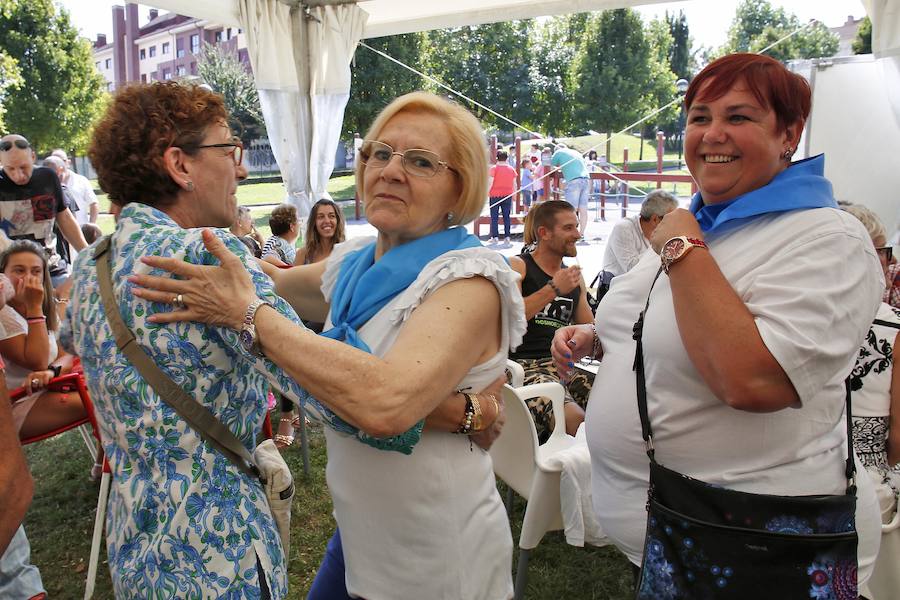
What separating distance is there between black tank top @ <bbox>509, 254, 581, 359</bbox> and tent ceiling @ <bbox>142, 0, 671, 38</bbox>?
3.95 metres

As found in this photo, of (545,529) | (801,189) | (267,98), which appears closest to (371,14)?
(267,98)

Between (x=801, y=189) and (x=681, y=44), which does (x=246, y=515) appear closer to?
(x=801, y=189)

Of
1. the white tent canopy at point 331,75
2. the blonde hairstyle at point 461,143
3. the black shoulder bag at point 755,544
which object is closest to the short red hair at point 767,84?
the blonde hairstyle at point 461,143

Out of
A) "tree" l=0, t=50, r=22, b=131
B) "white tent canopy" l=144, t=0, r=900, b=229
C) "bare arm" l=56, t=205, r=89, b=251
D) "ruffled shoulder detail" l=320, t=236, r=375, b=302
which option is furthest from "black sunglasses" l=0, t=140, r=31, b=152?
"tree" l=0, t=50, r=22, b=131

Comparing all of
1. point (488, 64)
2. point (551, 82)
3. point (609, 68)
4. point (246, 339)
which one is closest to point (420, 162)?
point (246, 339)

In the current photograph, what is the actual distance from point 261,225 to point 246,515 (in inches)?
837

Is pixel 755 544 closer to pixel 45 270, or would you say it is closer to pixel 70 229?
pixel 45 270

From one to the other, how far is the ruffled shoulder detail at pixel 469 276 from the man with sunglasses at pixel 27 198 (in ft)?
18.2

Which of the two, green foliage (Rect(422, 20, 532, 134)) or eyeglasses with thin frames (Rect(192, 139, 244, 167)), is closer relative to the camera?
eyeglasses with thin frames (Rect(192, 139, 244, 167))

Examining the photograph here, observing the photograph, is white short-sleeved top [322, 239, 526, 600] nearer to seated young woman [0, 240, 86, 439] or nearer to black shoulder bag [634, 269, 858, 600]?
black shoulder bag [634, 269, 858, 600]

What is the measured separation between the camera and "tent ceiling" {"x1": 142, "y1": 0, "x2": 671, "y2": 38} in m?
7.14

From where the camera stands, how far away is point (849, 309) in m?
1.35

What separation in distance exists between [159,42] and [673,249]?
6932cm

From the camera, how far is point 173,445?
52.0 inches
